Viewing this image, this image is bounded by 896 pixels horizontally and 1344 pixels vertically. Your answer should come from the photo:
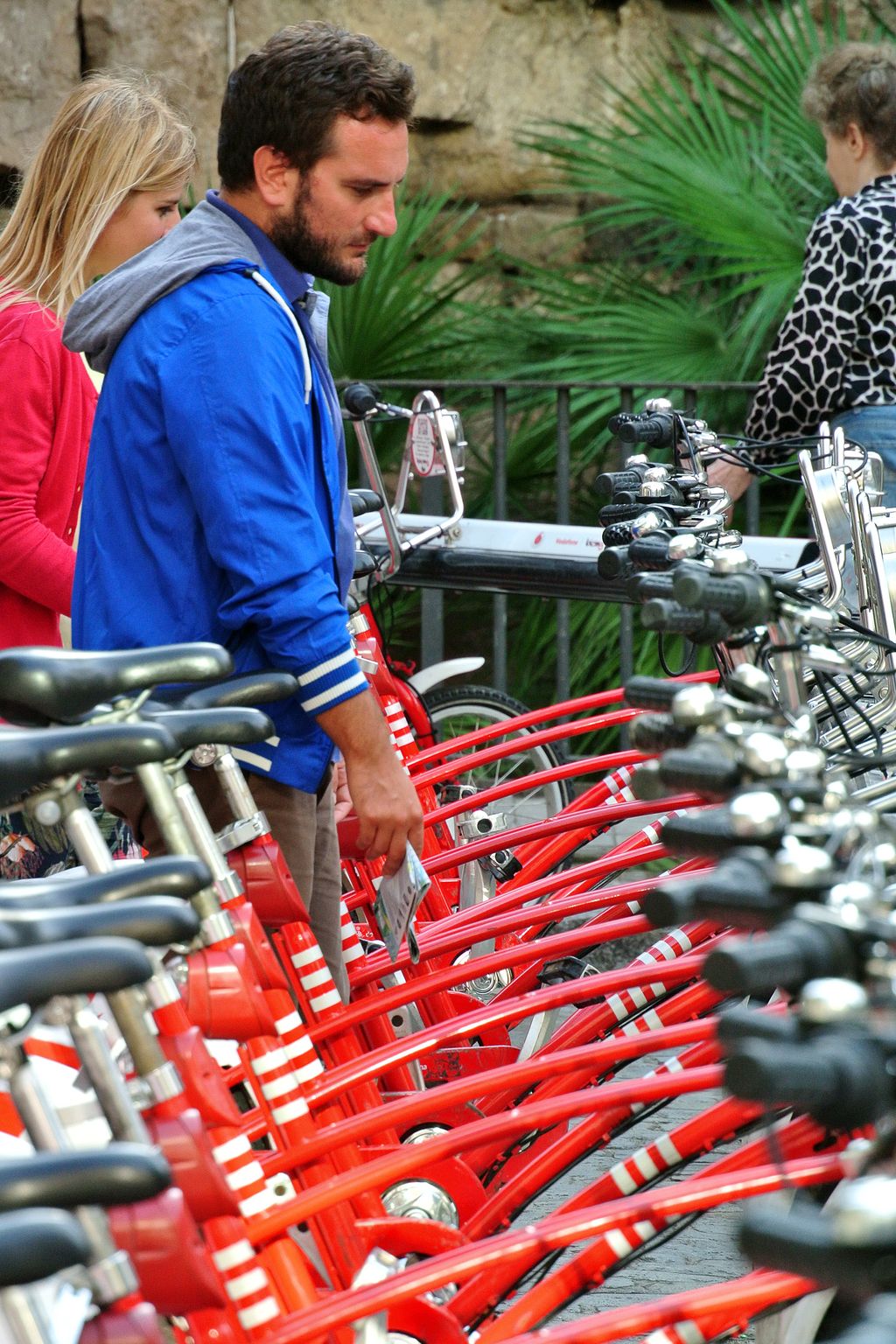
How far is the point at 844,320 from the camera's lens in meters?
4.32

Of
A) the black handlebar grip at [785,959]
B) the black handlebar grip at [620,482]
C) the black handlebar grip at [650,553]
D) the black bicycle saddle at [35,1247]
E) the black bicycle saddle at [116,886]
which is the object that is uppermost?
the black handlebar grip at [620,482]

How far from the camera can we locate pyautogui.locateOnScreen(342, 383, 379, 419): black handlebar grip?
4.34m

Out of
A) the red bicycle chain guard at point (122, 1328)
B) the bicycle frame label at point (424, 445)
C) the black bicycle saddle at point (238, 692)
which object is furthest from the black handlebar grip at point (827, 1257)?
the bicycle frame label at point (424, 445)

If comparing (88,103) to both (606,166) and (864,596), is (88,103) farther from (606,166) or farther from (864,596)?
(606,166)

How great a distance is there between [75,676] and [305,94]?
3.91ft

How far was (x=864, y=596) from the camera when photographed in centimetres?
277

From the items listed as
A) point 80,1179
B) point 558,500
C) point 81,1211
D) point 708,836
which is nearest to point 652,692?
point 708,836

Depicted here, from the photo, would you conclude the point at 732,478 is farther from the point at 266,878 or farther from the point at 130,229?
the point at 266,878

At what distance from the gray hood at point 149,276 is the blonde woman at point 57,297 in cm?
60

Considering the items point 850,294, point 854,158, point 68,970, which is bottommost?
point 68,970

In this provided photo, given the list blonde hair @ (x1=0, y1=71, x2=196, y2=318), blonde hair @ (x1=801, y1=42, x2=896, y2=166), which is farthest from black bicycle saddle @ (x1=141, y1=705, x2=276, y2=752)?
blonde hair @ (x1=801, y1=42, x2=896, y2=166)

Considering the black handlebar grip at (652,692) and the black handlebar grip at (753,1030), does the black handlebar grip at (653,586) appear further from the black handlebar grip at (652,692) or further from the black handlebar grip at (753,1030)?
the black handlebar grip at (753,1030)

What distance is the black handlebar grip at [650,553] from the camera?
7.66 ft

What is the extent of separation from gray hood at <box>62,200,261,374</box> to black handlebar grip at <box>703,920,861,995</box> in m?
1.69
